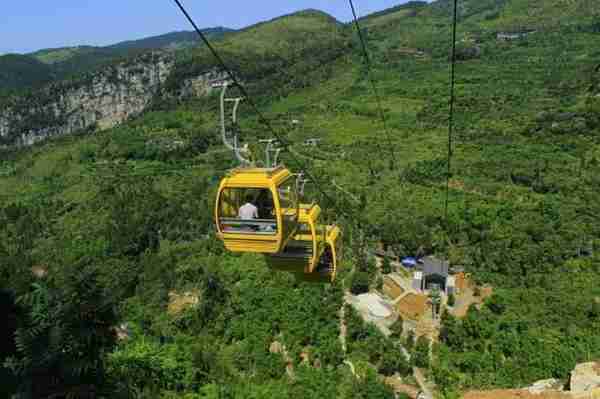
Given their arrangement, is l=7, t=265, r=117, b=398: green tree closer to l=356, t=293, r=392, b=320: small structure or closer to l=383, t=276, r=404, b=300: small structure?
l=356, t=293, r=392, b=320: small structure

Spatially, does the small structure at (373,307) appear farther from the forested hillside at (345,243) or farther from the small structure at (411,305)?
the forested hillside at (345,243)

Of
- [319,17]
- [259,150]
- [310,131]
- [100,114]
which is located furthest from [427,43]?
[100,114]

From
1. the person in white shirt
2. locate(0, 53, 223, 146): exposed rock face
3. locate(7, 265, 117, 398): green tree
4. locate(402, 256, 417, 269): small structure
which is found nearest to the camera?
locate(7, 265, 117, 398): green tree

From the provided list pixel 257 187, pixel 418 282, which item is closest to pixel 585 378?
pixel 257 187

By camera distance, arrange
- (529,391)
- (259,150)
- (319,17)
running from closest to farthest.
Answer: (529,391), (259,150), (319,17)

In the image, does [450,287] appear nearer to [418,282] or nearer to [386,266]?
[418,282]

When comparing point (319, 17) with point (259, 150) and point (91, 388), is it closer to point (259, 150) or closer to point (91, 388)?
point (259, 150)

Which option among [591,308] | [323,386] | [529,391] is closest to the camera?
[529,391]

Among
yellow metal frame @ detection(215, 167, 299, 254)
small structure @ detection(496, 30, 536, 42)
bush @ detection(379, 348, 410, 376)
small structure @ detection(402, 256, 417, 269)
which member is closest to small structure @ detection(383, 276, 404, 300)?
small structure @ detection(402, 256, 417, 269)
